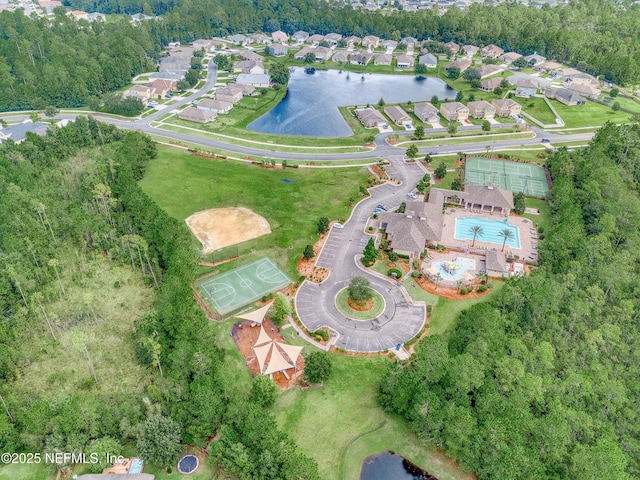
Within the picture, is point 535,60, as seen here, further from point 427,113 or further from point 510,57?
point 427,113

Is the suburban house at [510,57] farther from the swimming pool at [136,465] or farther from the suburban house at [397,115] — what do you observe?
the swimming pool at [136,465]

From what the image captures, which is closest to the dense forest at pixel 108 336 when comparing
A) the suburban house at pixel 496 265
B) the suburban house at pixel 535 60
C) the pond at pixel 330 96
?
the suburban house at pixel 496 265

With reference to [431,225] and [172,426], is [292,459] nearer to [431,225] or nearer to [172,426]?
[172,426]

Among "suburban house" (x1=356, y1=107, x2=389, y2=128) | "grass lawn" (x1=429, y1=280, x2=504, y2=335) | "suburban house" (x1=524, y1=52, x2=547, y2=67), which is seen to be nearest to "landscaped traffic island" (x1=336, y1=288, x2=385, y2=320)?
"grass lawn" (x1=429, y1=280, x2=504, y2=335)

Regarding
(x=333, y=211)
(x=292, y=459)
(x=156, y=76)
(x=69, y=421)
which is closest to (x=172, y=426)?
(x=69, y=421)

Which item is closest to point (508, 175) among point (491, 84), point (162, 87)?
point (491, 84)

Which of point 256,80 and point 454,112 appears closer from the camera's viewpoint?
point 454,112
